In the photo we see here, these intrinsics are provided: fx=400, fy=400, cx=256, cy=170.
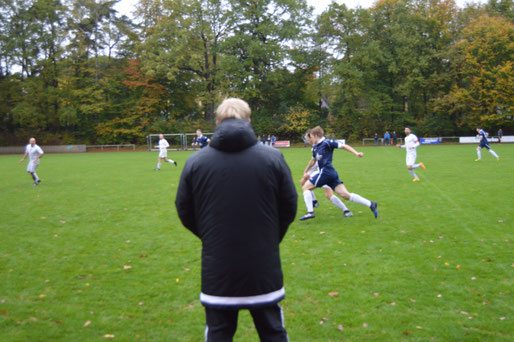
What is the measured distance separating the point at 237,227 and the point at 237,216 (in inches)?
2.7

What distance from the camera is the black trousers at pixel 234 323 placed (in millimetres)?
2484

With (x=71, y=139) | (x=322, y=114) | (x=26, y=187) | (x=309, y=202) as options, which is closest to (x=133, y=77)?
(x=71, y=139)

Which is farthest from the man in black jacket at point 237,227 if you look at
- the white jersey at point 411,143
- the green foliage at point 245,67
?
the green foliage at point 245,67

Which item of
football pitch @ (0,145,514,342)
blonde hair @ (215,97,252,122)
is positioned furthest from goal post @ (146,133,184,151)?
blonde hair @ (215,97,252,122)

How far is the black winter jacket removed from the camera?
2449mm

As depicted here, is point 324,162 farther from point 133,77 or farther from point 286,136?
point 133,77

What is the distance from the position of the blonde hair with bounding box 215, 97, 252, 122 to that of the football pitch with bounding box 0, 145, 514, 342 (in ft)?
7.67

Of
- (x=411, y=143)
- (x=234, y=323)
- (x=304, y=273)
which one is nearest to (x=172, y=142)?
(x=411, y=143)

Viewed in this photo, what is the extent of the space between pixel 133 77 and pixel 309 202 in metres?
47.5

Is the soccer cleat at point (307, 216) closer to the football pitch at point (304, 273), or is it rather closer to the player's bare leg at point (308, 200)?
the player's bare leg at point (308, 200)

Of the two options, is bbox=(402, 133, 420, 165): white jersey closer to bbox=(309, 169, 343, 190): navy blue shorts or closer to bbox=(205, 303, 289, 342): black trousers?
bbox=(309, 169, 343, 190): navy blue shorts

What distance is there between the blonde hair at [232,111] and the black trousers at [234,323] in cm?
122

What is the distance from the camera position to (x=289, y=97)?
176ft

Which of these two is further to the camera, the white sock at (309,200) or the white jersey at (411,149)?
the white jersey at (411,149)
